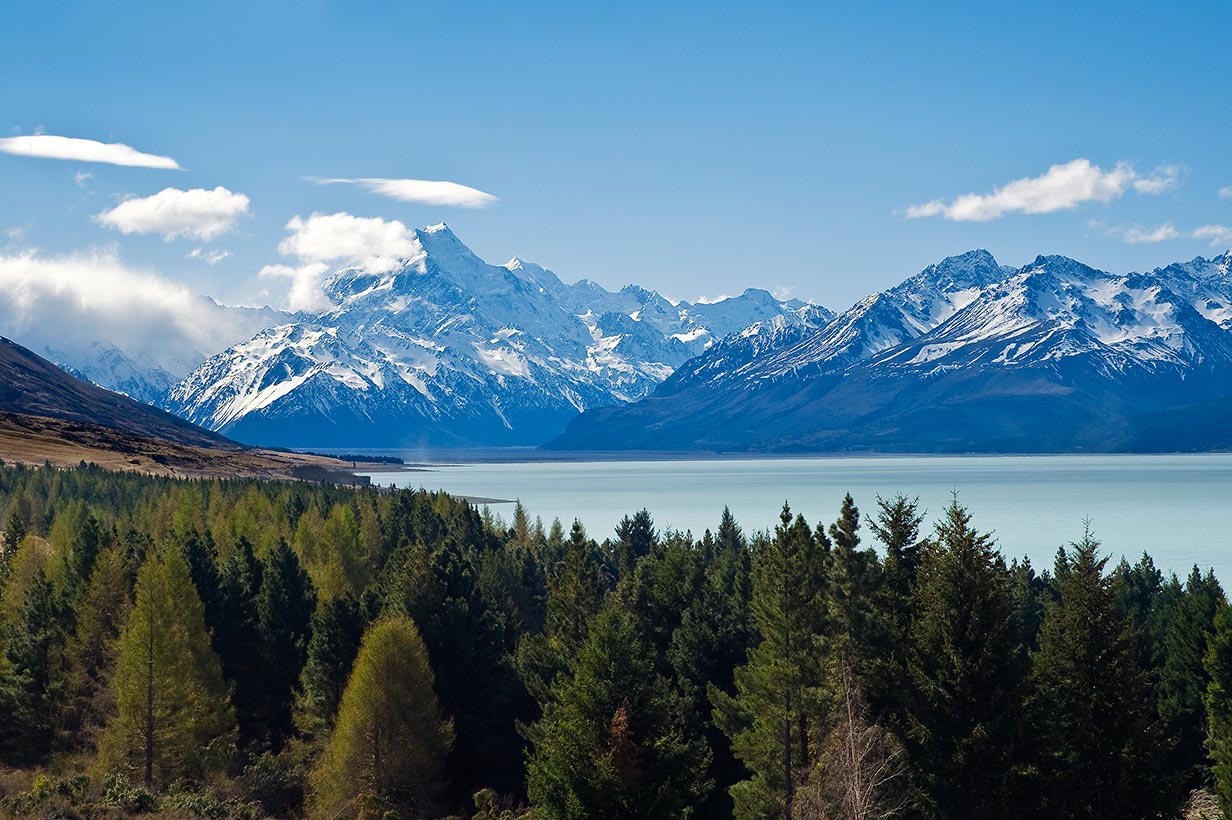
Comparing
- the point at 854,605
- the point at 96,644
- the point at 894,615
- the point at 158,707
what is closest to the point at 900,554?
the point at 894,615

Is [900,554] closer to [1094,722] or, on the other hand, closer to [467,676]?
[1094,722]

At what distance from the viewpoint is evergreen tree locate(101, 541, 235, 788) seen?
57.8 meters

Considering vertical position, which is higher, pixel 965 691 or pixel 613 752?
pixel 965 691

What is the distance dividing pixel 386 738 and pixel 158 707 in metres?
11.1

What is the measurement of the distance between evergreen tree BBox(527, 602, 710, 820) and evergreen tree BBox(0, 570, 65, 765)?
3284cm

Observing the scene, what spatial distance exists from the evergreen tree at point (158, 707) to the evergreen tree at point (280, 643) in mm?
11495

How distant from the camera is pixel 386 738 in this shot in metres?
58.1

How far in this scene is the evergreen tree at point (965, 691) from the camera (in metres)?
40.3

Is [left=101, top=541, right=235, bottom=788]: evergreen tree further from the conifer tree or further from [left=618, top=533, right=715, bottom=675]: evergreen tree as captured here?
the conifer tree

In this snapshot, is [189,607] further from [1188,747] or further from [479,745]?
[1188,747]

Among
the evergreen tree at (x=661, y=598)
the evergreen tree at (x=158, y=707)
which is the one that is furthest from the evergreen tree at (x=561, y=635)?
the evergreen tree at (x=158, y=707)

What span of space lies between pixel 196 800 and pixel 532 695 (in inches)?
858

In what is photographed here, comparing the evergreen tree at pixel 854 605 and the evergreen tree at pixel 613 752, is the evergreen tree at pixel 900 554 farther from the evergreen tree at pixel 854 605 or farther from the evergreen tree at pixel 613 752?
the evergreen tree at pixel 613 752

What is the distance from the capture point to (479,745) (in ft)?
212
